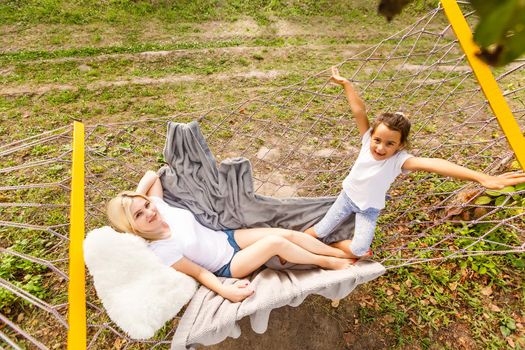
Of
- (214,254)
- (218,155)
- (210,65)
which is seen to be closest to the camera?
(214,254)

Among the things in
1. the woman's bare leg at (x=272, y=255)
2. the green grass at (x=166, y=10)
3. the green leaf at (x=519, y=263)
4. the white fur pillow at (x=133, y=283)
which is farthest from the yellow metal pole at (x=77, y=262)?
the green grass at (x=166, y=10)

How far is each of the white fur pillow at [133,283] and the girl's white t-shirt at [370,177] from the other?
0.86 meters

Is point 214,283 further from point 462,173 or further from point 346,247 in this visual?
point 462,173

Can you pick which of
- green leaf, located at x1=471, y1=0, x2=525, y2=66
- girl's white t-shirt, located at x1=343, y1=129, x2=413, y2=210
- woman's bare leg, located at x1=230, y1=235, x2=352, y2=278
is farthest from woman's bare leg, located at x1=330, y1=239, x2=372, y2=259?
green leaf, located at x1=471, y1=0, x2=525, y2=66

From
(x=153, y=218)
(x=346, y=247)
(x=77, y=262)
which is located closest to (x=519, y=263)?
(x=346, y=247)

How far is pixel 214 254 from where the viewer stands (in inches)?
64.7

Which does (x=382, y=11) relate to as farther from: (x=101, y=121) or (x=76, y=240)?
(x=101, y=121)

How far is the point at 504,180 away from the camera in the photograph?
116 centimetres

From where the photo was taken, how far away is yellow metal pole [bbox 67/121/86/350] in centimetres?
112

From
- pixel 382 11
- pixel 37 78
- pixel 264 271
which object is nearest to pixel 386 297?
pixel 264 271

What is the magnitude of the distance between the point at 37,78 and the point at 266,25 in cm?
266

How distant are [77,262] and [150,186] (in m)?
0.55

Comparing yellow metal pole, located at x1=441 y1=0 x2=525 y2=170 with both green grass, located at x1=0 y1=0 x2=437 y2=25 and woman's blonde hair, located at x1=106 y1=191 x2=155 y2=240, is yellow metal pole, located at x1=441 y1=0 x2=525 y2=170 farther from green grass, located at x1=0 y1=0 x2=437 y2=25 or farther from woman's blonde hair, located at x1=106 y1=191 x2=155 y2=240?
green grass, located at x1=0 y1=0 x2=437 y2=25

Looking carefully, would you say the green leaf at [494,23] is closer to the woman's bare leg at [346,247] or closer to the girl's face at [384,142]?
the girl's face at [384,142]
